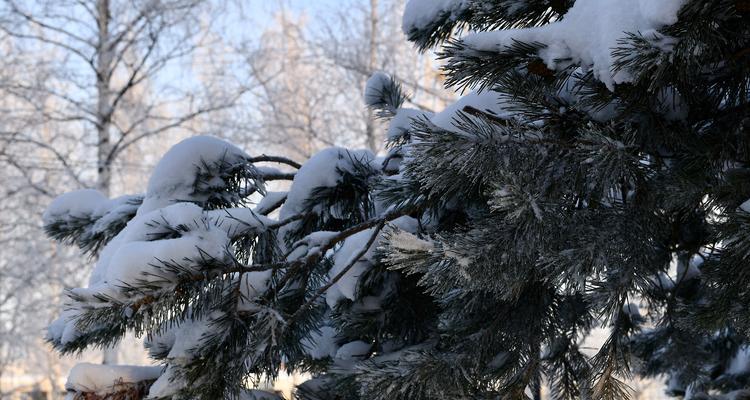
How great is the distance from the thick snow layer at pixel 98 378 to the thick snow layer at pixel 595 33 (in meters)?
1.05

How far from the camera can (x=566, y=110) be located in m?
1.20

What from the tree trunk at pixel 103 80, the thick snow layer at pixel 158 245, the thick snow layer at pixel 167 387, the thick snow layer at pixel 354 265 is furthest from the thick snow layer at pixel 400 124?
the tree trunk at pixel 103 80

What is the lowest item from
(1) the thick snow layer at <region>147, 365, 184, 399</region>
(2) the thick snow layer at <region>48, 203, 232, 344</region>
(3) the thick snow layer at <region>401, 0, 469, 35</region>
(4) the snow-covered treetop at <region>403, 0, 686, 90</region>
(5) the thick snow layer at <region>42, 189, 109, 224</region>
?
(1) the thick snow layer at <region>147, 365, 184, 399</region>

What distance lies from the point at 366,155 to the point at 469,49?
2.74ft

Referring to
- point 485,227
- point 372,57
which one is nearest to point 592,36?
point 485,227

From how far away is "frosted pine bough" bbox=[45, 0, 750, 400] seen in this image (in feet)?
3.49

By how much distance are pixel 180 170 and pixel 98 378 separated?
56 centimetres

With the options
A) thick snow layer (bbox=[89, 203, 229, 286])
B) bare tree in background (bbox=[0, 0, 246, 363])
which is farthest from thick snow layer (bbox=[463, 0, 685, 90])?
bare tree in background (bbox=[0, 0, 246, 363])

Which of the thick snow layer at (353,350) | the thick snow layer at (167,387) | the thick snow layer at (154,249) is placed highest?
A: the thick snow layer at (154,249)

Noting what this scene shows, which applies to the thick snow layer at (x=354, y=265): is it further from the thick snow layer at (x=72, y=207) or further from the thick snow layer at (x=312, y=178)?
the thick snow layer at (x=72, y=207)

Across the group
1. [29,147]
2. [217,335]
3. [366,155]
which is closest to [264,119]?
[29,147]

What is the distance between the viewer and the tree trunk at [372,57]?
9.41m

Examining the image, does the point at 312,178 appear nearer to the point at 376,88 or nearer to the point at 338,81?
the point at 376,88

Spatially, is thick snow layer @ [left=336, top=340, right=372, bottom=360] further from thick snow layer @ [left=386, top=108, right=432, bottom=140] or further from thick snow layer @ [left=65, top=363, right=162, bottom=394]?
thick snow layer @ [left=386, top=108, right=432, bottom=140]
